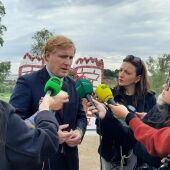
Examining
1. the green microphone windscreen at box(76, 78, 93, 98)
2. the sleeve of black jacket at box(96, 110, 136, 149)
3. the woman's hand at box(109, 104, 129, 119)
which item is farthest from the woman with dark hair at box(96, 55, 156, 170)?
the woman's hand at box(109, 104, 129, 119)

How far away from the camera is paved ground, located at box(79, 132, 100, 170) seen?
7.95 metres

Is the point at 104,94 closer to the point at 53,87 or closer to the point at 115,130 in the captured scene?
the point at 115,130

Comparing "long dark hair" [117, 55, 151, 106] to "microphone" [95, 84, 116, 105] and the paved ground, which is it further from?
the paved ground

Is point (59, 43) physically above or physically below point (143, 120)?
above

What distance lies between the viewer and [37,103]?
3.51 meters

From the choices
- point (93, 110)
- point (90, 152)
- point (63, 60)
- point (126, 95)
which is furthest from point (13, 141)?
point (90, 152)

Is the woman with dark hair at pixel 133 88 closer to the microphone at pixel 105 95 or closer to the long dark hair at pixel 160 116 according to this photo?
the microphone at pixel 105 95

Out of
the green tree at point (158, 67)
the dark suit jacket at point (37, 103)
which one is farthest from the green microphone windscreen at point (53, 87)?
the green tree at point (158, 67)

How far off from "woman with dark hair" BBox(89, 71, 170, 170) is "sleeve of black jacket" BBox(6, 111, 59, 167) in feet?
2.92

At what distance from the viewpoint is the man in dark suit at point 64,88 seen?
3.50 meters

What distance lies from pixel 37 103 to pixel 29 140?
1.36m

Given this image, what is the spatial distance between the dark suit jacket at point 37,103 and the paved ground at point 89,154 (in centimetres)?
418

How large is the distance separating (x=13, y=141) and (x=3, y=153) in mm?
75

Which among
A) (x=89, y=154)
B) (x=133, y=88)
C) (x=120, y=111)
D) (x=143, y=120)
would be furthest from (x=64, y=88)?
(x=89, y=154)
